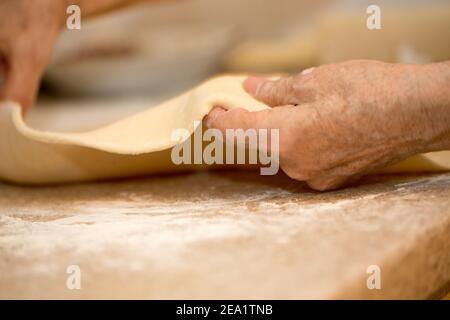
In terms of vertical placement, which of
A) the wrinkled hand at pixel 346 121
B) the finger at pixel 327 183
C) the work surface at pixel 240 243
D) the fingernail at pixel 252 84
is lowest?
the work surface at pixel 240 243

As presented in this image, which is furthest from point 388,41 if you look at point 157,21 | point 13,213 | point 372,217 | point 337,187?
point 157,21

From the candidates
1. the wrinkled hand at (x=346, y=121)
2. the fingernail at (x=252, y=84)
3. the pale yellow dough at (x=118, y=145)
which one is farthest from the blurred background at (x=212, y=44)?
the wrinkled hand at (x=346, y=121)

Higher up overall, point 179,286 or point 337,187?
point 337,187

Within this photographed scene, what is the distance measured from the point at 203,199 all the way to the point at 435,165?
1.13 ft

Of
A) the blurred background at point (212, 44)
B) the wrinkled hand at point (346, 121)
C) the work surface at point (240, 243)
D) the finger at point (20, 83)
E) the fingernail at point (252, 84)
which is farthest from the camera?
the blurred background at point (212, 44)

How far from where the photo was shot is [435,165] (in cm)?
85

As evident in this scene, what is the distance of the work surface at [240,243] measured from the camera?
53 centimetres

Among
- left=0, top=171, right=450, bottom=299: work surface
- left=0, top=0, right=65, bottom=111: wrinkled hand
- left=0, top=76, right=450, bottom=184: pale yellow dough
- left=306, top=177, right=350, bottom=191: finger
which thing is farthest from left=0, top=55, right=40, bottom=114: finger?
left=306, top=177, right=350, bottom=191: finger

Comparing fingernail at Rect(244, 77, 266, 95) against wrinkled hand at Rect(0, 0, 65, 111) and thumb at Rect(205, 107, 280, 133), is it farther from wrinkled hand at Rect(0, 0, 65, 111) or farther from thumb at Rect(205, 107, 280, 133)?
wrinkled hand at Rect(0, 0, 65, 111)

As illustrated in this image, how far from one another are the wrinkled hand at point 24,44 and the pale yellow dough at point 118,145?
158 millimetres

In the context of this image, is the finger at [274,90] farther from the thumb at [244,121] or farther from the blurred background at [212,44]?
the blurred background at [212,44]

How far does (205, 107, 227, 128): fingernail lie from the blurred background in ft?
1.86

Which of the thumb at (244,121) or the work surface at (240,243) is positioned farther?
the thumb at (244,121)
